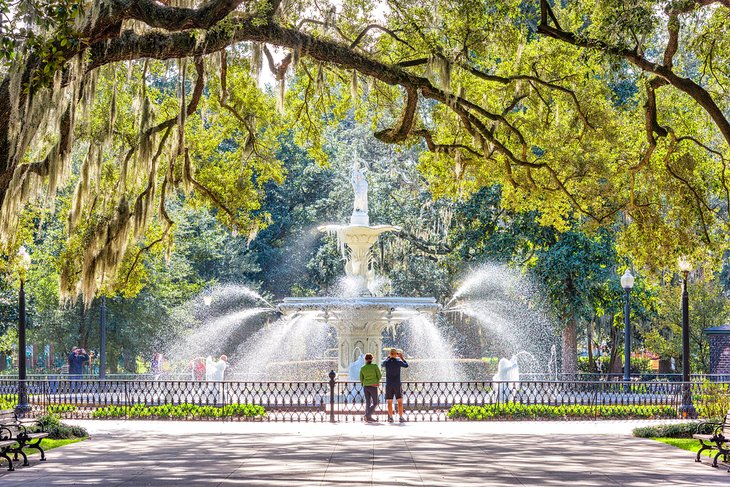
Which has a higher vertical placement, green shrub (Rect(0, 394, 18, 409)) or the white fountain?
the white fountain

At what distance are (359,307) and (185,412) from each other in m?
5.21

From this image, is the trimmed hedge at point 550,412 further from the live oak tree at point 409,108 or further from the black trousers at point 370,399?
the live oak tree at point 409,108

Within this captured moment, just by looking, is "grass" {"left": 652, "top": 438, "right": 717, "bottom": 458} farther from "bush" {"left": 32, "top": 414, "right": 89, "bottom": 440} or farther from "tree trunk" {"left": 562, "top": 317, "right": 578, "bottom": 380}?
"tree trunk" {"left": 562, "top": 317, "right": 578, "bottom": 380}

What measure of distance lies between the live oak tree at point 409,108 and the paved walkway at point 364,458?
3746 mm

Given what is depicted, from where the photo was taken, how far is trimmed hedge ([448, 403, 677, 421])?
919 inches

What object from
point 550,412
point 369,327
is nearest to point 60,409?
point 369,327

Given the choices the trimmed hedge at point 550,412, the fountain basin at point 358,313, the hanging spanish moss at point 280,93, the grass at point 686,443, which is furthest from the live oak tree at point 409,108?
the grass at point 686,443

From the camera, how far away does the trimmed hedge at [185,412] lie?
23609 millimetres

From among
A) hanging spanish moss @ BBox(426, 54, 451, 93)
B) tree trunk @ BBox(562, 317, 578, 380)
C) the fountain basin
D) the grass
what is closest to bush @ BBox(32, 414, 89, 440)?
the fountain basin

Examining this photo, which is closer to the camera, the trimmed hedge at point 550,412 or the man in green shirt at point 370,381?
the man in green shirt at point 370,381

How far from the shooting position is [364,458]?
14.9 metres

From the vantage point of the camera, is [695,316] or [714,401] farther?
[695,316]

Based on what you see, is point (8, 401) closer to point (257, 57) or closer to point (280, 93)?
point (280, 93)

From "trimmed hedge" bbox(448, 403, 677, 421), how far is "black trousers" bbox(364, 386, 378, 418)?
1.77m
